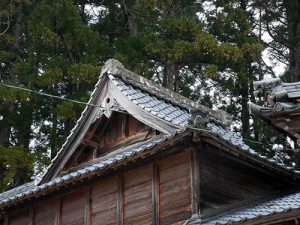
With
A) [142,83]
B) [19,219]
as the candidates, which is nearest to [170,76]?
[142,83]

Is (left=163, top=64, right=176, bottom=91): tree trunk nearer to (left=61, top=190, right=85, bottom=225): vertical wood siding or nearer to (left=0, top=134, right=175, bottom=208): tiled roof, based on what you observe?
(left=0, top=134, right=175, bottom=208): tiled roof

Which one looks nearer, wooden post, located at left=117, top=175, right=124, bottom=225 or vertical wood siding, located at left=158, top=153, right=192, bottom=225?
vertical wood siding, located at left=158, top=153, right=192, bottom=225

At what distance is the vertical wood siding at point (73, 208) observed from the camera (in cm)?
1377

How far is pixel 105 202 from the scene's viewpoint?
13320 millimetres

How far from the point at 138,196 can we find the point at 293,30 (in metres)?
13.9

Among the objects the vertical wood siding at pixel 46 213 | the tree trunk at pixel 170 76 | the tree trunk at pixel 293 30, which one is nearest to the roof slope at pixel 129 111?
the vertical wood siding at pixel 46 213

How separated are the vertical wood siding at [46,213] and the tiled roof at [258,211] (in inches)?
171

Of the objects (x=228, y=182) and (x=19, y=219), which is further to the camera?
(x=19, y=219)

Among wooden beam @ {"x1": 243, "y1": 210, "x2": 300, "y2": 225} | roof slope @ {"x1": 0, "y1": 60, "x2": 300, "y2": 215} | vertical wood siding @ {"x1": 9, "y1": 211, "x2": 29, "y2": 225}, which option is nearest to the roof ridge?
roof slope @ {"x1": 0, "y1": 60, "x2": 300, "y2": 215}

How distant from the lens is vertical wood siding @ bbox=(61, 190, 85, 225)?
13766 millimetres

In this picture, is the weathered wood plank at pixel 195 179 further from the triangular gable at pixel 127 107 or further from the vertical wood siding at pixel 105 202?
the vertical wood siding at pixel 105 202

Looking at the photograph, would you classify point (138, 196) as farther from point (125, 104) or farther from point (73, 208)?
point (125, 104)

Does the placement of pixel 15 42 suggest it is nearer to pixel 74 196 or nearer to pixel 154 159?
pixel 74 196

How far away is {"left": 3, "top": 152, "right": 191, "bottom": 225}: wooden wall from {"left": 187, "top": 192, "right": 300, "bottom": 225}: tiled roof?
689mm
